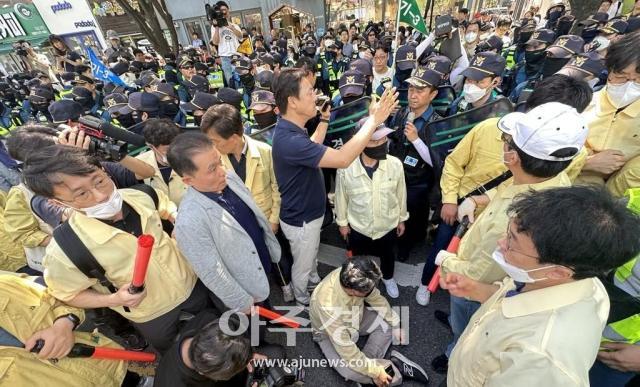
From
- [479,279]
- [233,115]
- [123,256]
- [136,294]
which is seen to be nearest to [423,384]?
[479,279]

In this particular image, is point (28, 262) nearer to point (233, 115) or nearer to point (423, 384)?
point (233, 115)

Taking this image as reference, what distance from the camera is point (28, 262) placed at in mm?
2637

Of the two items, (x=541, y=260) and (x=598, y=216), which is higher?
(x=598, y=216)

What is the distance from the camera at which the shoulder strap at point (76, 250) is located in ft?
5.47

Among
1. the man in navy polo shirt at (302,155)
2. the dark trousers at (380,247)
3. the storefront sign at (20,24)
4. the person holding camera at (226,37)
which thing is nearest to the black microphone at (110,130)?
the man in navy polo shirt at (302,155)

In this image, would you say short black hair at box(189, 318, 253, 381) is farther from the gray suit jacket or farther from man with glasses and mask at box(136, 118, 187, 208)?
man with glasses and mask at box(136, 118, 187, 208)

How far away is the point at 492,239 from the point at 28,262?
3.77 m

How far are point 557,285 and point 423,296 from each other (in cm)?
215

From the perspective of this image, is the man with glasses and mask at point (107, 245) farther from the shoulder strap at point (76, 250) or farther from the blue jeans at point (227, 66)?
the blue jeans at point (227, 66)

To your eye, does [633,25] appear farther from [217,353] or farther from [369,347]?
[217,353]

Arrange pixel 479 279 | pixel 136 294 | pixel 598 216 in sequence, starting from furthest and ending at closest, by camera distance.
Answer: pixel 479 279 → pixel 136 294 → pixel 598 216

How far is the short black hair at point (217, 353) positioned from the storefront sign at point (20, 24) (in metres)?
27.3

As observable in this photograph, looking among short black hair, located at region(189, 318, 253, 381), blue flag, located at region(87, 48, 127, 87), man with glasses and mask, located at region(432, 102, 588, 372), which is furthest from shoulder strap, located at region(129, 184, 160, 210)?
blue flag, located at region(87, 48, 127, 87)

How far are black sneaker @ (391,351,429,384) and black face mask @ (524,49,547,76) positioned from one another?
5.21 meters
